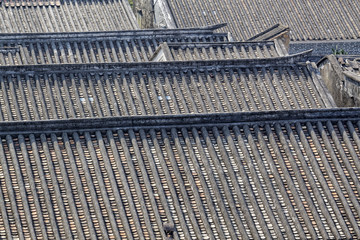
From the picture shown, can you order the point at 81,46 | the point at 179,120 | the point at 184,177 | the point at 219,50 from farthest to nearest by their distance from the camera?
the point at 81,46 → the point at 219,50 → the point at 179,120 → the point at 184,177

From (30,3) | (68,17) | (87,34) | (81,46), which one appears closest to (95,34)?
(87,34)

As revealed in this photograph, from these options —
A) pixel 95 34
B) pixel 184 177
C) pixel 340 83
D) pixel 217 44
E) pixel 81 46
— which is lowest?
pixel 184 177

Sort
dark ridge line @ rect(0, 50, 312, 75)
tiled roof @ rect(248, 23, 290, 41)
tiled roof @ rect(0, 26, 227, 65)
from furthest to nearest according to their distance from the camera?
tiled roof @ rect(248, 23, 290, 41) → tiled roof @ rect(0, 26, 227, 65) → dark ridge line @ rect(0, 50, 312, 75)

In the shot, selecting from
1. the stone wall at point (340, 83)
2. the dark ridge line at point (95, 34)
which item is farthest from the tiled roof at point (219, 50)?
the dark ridge line at point (95, 34)

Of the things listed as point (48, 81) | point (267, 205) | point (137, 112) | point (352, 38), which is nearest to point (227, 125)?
point (267, 205)

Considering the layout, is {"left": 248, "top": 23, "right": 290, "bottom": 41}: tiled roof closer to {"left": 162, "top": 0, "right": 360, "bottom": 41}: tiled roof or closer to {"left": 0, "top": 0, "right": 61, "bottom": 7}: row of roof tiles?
{"left": 162, "top": 0, "right": 360, "bottom": 41}: tiled roof

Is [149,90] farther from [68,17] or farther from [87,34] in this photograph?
[68,17]

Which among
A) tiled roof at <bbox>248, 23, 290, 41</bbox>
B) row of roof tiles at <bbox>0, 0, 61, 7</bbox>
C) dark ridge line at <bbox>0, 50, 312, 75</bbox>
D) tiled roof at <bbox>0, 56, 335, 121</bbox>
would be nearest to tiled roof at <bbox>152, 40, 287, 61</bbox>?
dark ridge line at <bbox>0, 50, 312, 75</bbox>

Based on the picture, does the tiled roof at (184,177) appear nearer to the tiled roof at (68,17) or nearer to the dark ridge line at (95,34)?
the dark ridge line at (95,34)
